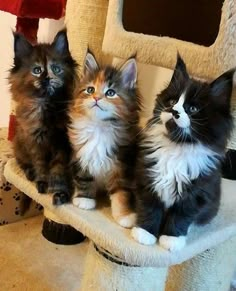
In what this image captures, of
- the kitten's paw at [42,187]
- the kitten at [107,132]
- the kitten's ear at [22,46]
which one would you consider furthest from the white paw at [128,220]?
the kitten's ear at [22,46]

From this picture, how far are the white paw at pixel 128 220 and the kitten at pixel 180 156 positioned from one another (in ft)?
0.11

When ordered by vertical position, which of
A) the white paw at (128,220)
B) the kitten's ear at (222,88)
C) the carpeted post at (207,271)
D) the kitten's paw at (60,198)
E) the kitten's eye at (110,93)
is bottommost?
the carpeted post at (207,271)

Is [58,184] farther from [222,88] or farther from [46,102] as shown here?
[222,88]

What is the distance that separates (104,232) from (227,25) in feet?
1.78

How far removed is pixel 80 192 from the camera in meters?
0.98

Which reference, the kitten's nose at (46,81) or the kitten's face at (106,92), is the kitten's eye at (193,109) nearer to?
the kitten's face at (106,92)

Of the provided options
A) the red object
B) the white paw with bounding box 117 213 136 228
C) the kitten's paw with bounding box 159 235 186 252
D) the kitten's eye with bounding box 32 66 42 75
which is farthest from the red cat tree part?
the kitten's paw with bounding box 159 235 186 252

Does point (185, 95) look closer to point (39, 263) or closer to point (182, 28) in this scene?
point (182, 28)

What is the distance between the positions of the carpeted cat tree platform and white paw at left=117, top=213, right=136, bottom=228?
0.05ft

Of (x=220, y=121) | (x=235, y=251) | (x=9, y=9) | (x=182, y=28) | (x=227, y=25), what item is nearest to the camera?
(x=220, y=121)

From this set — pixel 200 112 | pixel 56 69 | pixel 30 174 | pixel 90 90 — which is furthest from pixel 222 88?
pixel 30 174

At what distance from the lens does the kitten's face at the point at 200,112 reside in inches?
32.0

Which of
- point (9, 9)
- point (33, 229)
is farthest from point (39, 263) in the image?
point (9, 9)

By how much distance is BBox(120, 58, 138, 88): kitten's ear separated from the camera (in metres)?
0.92
